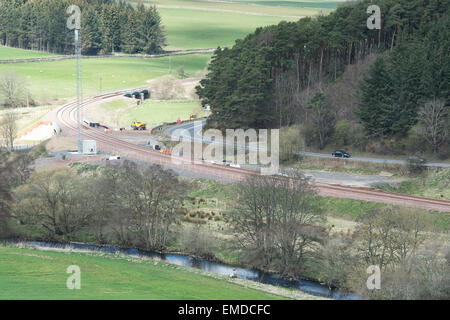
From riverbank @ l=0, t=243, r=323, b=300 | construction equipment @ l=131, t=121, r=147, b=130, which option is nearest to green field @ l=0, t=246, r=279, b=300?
riverbank @ l=0, t=243, r=323, b=300

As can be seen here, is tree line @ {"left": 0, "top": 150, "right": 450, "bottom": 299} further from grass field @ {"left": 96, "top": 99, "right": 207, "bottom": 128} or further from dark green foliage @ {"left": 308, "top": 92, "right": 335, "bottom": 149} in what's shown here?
grass field @ {"left": 96, "top": 99, "right": 207, "bottom": 128}

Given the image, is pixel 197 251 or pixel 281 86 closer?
pixel 197 251

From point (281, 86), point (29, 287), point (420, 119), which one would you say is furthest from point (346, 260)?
point (281, 86)

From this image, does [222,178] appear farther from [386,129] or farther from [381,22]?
[381,22]

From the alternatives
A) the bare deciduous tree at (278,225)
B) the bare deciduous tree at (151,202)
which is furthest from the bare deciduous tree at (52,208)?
the bare deciduous tree at (278,225)

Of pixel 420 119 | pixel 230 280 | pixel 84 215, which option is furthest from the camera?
pixel 420 119

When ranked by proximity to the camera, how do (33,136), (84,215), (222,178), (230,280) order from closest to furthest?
(230,280) → (84,215) → (222,178) → (33,136)
